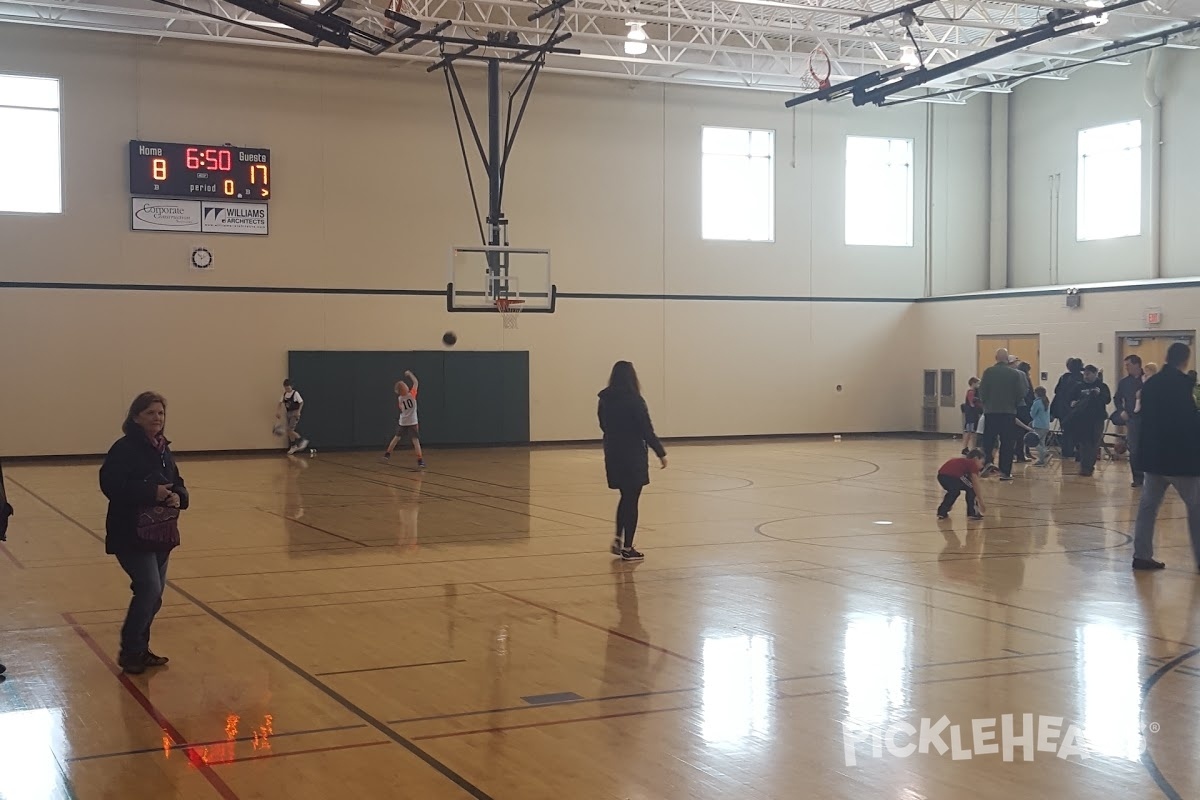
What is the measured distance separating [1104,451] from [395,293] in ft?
45.4

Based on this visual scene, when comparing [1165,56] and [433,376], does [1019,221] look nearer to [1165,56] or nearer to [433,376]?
[1165,56]

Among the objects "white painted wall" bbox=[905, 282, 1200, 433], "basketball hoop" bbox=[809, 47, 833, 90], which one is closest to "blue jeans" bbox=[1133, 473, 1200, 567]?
"basketball hoop" bbox=[809, 47, 833, 90]

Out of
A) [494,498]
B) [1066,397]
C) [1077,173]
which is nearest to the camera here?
[494,498]

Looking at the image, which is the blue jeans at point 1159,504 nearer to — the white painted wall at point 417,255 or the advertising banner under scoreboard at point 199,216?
the white painted wall at point 417,255

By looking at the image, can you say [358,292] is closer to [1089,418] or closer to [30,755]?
[1089,418]

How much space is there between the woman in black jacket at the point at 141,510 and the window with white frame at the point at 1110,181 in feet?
72.4

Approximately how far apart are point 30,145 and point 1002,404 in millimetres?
17055

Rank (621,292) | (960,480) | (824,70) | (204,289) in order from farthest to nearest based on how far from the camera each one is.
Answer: (621,292) → (824,70) → (204,289) → (960,480)

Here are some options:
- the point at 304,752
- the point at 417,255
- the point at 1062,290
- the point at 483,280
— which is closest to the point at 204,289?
the point at 417,255

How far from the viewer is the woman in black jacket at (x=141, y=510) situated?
6.55m

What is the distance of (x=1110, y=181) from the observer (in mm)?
24875

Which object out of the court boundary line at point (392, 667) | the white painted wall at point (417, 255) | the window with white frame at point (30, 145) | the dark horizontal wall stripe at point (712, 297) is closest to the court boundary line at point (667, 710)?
the court boundary line at point (392, 667)

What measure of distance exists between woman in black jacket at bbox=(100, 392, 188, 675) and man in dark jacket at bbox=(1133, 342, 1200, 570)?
7.07 meters

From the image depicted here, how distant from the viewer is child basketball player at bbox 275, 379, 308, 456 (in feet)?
74.0
